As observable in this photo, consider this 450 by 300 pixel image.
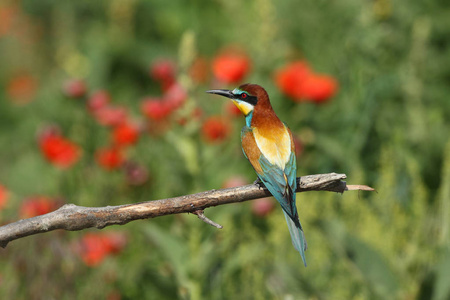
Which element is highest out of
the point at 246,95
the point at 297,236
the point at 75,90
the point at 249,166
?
the point at 246,95

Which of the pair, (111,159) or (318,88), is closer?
(111,159)

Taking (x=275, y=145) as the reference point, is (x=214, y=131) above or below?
below

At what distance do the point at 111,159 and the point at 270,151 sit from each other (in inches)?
59.7

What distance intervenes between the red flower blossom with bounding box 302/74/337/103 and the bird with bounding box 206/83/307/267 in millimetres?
1496

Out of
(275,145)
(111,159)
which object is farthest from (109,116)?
(275,145)

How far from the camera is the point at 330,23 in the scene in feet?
17.5

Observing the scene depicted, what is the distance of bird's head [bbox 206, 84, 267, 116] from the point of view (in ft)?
7.77

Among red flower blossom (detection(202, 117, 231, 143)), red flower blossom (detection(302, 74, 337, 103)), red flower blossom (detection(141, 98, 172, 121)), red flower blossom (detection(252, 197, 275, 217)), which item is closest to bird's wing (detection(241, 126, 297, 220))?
red flower blossom (detection(252, 197, 275, 217))

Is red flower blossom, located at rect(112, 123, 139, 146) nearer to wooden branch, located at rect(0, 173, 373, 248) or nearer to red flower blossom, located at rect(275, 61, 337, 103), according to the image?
red flower blossom, located at rect(275, 61, 337, 103)

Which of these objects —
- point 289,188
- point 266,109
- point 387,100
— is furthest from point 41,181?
point 289,188

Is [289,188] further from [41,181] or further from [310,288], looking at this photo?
[41,181]

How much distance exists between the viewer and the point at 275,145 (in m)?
2.24

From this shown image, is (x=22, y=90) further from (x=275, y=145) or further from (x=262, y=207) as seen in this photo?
(x=275, y=145)

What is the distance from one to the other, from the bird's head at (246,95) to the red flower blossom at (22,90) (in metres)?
3.82
